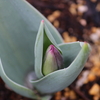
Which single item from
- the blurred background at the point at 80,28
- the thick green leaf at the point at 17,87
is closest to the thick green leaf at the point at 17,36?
the thick green leaf at the point at 17,87

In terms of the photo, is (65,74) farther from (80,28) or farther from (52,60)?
(80,28)

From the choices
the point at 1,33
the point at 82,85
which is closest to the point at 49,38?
the point at 1,33

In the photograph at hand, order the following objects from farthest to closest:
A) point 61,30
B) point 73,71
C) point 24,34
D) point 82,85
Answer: point 61,30
point 82,85
point 24,34
point 73,71

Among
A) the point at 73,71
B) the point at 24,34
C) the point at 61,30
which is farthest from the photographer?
the point at 61,30

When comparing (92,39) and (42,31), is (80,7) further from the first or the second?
(42,31)

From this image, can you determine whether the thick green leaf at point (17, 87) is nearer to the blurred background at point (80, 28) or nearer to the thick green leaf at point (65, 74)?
the thick green leaf at point (65, 74)

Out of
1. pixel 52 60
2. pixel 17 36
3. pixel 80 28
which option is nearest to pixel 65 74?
pixel 52 60
